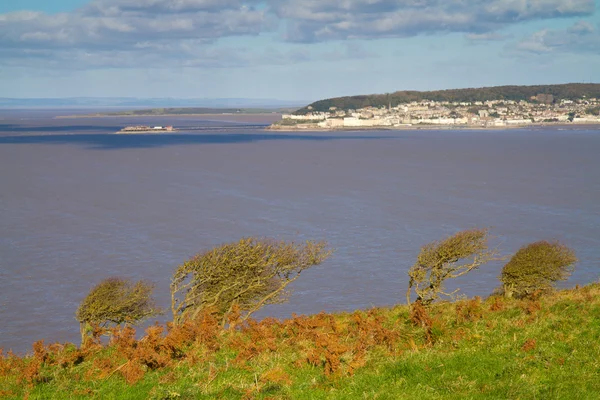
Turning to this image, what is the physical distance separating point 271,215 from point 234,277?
35319mm

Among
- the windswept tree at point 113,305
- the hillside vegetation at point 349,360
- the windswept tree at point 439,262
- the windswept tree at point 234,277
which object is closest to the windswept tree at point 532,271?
the windswept tree at point 439,262

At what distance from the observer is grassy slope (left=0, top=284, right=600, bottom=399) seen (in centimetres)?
970

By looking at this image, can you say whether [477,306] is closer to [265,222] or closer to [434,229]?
[434,229]

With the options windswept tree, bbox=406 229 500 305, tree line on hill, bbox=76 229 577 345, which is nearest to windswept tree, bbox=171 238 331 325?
tree line on hill, bbox=76 229 577 345

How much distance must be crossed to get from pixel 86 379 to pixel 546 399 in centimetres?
671

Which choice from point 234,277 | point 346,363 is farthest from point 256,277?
point 346,363

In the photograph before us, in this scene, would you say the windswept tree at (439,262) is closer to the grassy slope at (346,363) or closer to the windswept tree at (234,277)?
the windswept tree at (234,277)

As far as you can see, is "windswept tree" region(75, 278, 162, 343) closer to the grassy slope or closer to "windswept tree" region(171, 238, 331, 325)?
"windswept tree" region(171, 238, 331, 325)

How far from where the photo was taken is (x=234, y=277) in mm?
23047

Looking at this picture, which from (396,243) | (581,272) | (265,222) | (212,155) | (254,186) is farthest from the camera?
(212,155)

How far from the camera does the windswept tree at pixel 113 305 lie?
74.4ft

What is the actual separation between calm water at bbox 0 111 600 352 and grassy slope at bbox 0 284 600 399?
16.1 meters

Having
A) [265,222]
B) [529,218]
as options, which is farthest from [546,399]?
[529,218]

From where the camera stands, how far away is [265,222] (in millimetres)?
54656
